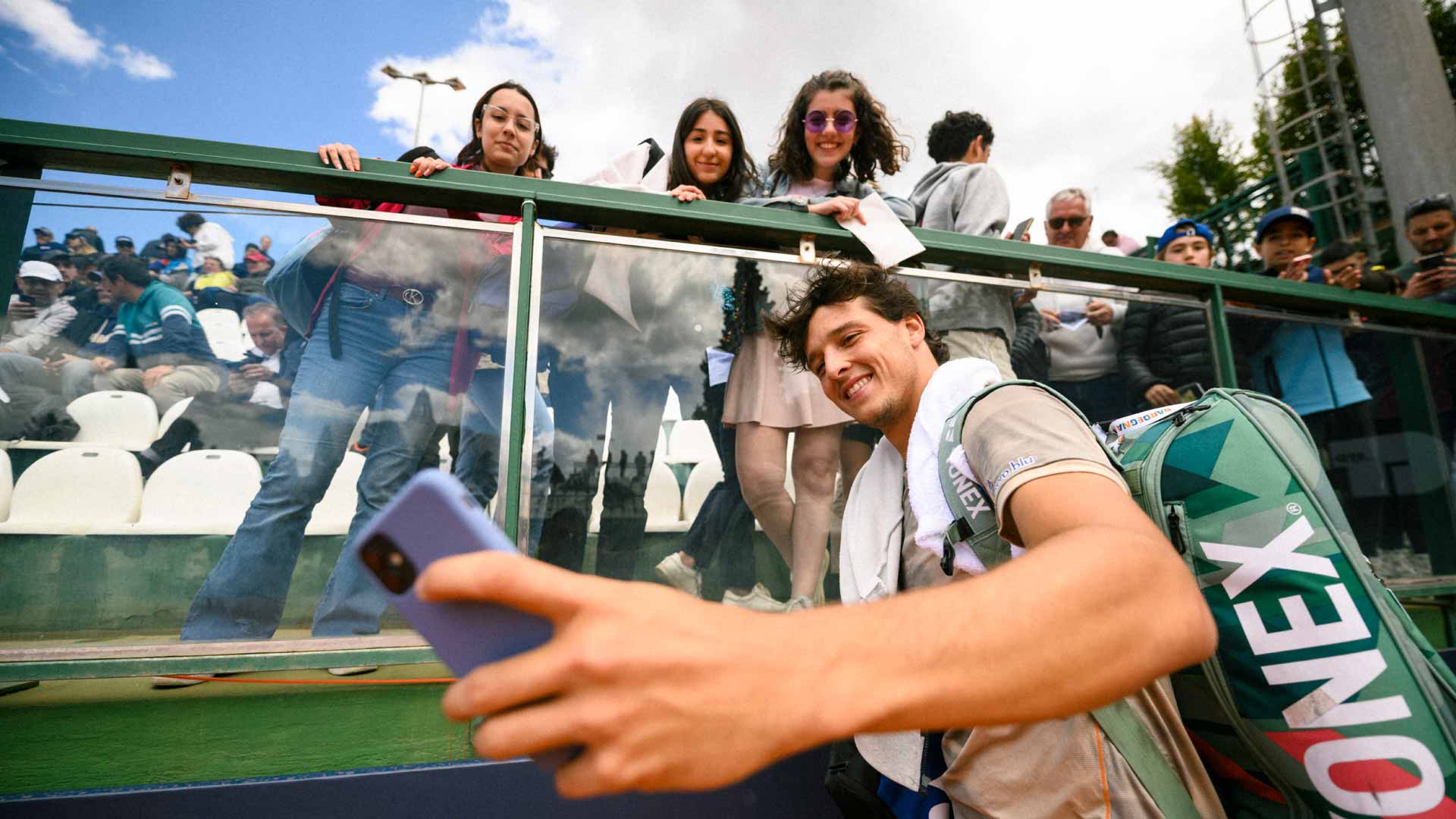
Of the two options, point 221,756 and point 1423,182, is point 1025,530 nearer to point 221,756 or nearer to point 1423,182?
point 221,756

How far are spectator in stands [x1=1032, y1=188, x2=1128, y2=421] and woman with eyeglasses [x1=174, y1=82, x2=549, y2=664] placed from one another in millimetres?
2013

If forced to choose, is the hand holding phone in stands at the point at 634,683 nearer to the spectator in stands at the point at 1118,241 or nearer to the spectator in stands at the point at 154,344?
the spectator in stands at the point at 154,344

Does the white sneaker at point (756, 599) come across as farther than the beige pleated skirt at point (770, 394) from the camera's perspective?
No

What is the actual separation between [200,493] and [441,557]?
186 centimetres

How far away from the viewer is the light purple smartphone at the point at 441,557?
54cm

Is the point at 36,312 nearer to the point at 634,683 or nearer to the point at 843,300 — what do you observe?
the point at 843,300

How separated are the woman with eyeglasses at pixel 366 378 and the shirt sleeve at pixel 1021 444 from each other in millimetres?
1401

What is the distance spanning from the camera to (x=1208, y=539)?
4.20 ft

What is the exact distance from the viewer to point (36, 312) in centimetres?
196

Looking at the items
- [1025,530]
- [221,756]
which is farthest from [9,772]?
[1025,530]

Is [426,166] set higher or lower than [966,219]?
lower

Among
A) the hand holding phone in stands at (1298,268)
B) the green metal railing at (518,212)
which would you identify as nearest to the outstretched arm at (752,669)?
the green metal railing at (518,212)

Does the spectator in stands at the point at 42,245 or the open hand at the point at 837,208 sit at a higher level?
the open hand at the point at 837,208

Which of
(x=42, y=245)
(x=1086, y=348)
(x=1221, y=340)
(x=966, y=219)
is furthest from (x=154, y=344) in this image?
(x=1221, y=340)
